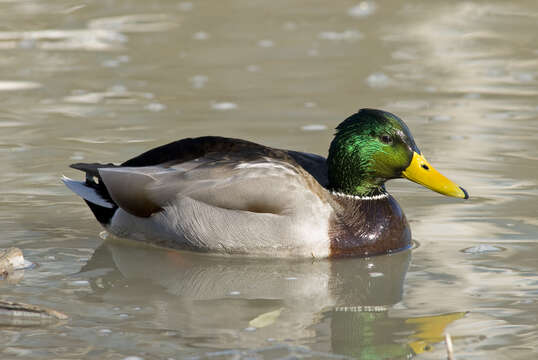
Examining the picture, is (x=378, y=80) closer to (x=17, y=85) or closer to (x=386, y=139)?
(x=17, y=85)

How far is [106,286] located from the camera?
6258 millimetres

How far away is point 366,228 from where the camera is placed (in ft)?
22.4

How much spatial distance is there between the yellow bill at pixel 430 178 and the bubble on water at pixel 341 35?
7.50 meters

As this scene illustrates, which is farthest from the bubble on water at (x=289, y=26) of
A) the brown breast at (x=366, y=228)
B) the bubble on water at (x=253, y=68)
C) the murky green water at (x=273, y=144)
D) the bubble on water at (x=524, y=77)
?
the brown breast at (x=366, y=228)

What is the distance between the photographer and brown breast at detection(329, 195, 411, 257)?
6726mm

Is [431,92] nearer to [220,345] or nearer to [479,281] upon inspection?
[479,281]

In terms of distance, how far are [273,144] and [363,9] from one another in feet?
21.7

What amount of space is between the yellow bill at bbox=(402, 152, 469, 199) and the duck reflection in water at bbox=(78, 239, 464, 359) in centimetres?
46

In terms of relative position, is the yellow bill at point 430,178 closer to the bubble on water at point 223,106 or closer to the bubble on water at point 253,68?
the bubble on water at point 223,106

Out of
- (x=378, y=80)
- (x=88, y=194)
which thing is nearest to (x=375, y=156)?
(x=88, y=194)

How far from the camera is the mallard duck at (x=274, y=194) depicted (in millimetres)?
6605

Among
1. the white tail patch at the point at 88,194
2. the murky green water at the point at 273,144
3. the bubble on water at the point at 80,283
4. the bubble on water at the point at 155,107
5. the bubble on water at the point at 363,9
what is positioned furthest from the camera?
the bubble on water at the point at 363,9

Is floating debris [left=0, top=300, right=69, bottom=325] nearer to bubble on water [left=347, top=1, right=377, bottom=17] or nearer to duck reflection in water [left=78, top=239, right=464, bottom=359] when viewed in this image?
duck reflection in water [left=78, top=239, right=464, bottom=359]

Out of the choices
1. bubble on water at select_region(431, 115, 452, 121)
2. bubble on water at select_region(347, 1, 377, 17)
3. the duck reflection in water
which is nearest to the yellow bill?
the duck reflection in water
